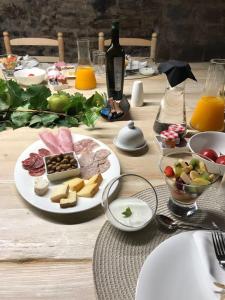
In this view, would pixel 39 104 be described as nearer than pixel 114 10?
Yes

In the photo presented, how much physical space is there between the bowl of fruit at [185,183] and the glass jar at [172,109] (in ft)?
1.09

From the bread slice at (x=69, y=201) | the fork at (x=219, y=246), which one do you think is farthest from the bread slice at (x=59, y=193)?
the fork at (x=219, y=246)

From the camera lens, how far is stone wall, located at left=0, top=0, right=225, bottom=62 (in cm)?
262

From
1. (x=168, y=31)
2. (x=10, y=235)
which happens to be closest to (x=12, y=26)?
(x=168, y=31)

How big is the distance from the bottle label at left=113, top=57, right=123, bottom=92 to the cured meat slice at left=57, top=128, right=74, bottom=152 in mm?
406

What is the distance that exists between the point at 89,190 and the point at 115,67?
663 mm

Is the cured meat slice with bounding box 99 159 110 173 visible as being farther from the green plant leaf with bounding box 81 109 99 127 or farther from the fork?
the fork

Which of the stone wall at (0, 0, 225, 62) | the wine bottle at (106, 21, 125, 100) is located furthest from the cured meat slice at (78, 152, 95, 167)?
the stone wall at (0, 0, 225, 62)

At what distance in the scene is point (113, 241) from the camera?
2.07 ft

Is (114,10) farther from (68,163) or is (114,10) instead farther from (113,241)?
(113,241)

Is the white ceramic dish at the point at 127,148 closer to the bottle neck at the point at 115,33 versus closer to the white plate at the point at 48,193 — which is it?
the white plate at the point at 48,193

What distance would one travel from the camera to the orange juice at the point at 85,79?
1395 millimetres

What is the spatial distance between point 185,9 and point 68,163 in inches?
93.7

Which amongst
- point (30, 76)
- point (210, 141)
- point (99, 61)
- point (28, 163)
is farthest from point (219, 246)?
point (99, 61)
